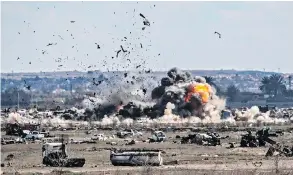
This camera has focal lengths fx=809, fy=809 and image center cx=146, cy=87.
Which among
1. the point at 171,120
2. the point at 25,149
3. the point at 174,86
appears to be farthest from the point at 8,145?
the point at 174,86

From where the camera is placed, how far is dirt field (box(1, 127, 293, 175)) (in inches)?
2451

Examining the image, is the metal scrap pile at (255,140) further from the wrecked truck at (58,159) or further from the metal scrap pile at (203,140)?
the wrecked truck at (58,159)

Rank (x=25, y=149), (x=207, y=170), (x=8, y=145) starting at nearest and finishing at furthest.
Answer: (x=207, y=170) < (x=25, y=149) < (x=8, y=145)

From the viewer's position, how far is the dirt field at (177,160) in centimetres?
6225

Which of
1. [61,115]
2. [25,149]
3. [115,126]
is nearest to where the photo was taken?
[25,149]

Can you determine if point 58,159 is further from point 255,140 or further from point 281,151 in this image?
point 255,140

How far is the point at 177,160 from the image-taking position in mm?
73562

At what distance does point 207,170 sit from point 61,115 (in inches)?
5435

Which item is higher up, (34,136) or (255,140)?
(255,140)

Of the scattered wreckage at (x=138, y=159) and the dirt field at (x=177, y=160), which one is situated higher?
the scattered wreckage at (x=138, y=159)

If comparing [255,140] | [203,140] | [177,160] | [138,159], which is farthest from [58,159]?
[203,140]

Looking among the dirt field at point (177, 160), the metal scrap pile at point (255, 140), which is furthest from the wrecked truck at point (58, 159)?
the metal scrap pile at point (255, 140)

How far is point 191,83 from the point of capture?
18250 centimetres

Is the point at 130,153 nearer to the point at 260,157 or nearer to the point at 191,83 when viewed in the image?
the point at 260,157
